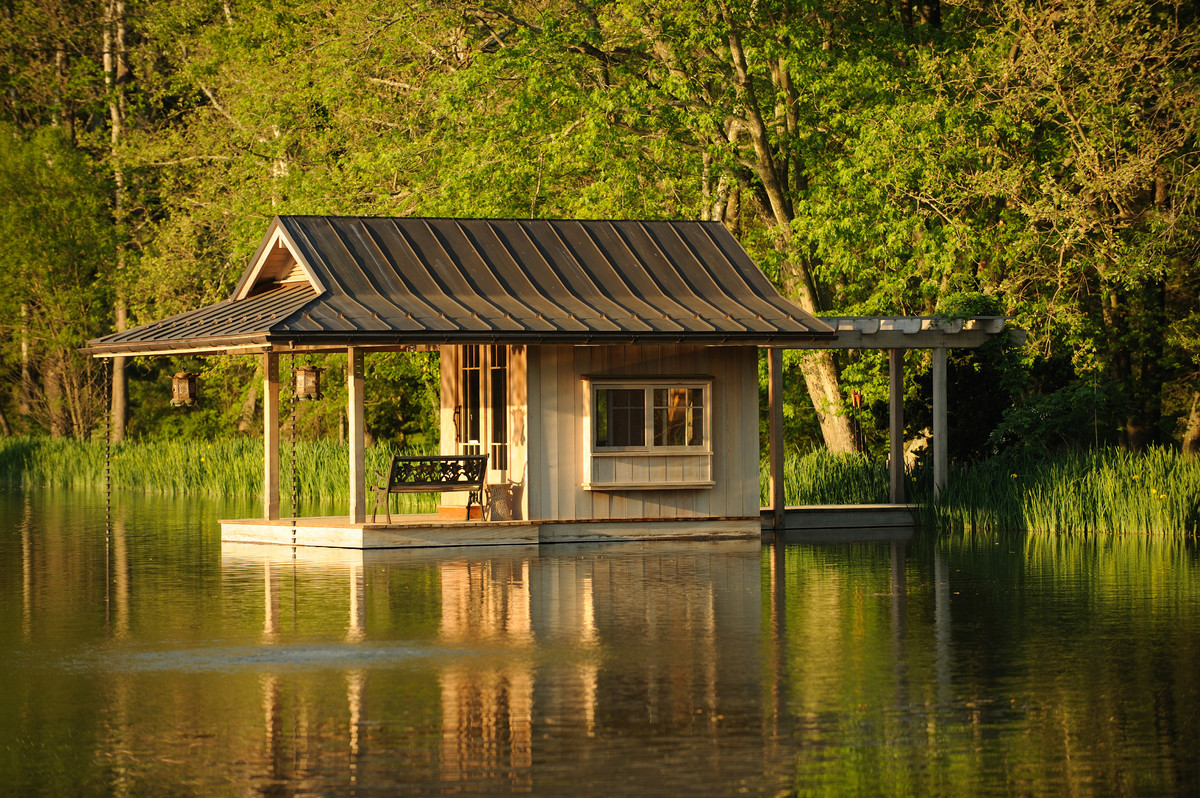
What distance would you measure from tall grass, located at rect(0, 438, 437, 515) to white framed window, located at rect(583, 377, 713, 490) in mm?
7800

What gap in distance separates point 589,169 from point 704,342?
35.9 ft

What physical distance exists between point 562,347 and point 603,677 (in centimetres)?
987

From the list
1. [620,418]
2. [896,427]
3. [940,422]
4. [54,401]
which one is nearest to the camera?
[620,418]

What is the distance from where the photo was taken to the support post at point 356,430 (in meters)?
19.1

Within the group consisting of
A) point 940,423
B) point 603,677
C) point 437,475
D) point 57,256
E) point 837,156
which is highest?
point 837,156

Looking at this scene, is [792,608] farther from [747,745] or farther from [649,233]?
[649,233]

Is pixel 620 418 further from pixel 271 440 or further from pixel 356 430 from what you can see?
pixel 271 440

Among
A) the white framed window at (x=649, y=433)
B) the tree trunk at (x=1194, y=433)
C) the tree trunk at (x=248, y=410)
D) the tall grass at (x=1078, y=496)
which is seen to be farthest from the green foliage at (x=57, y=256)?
the tree trunk at (x=1194, y=433)

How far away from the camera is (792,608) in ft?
44.5

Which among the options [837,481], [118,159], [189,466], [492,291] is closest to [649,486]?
[492,291]

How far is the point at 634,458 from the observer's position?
1994 centimetres

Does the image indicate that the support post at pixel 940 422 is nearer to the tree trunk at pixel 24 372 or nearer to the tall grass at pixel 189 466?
the tall grass at pixel 189 466

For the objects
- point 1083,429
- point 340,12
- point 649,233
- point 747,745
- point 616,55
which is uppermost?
point 340,12

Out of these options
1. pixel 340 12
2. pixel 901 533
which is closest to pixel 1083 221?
pixel 901 533
